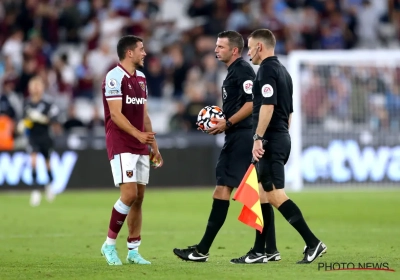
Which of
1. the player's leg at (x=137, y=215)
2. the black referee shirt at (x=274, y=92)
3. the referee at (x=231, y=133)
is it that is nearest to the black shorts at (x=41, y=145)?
the player's leg at (x=137, y=215)

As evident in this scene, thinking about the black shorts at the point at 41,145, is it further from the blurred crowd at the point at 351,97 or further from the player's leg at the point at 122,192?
the player's leg at the point at 122,192

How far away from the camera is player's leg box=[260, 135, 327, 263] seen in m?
9.05

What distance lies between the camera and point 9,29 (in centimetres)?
2498

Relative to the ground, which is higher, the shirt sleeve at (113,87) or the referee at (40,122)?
the shirt sleeve at (113,87)

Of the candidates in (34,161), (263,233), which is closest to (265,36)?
(263,233)

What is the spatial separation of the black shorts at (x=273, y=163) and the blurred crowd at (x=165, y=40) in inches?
520

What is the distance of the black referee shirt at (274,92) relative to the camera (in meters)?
9.10

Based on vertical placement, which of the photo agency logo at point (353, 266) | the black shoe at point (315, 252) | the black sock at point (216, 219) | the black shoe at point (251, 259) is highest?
the black sock at point (216, 219)

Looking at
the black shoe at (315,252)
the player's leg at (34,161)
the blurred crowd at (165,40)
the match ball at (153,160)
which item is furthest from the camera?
the blurred crowd at (165,40)

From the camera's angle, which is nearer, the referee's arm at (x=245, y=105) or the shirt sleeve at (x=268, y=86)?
the shirt sleeve at (x=268, y=86)

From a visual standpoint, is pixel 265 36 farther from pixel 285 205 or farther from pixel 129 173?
pixel 129 173

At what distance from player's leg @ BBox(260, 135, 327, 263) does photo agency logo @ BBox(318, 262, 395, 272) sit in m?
0.19

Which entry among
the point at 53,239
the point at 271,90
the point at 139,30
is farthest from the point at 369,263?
the point at 139,30

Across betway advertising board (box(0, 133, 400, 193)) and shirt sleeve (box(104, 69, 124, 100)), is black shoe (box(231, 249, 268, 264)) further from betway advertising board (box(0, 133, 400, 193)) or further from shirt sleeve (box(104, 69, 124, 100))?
betway advertising board (box(0, 133, 400, 193))
